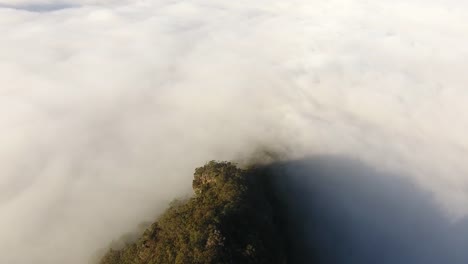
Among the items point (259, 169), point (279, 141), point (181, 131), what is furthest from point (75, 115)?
point (259, 169)

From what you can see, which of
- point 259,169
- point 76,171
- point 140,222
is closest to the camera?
point 140,222

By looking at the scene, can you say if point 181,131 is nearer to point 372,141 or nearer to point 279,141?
point 279,141

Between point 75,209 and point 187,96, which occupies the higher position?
point 75,209

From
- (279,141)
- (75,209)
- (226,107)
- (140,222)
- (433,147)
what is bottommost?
(433,147)

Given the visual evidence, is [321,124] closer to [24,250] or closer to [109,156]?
[109,156]

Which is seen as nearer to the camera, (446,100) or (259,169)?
(259,169)

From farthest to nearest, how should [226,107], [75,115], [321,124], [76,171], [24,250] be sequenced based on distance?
[75,115], [226,107], [321,124], [76,171], [24,250]
